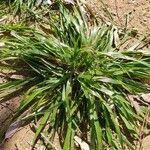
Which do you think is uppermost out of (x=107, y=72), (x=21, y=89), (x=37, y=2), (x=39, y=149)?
(x=37, y=2)

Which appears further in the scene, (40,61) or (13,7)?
(13,7)

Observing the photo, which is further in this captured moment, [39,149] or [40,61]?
[40,61]

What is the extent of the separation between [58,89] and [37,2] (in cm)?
101

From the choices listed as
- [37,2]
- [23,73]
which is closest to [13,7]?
[37,2]

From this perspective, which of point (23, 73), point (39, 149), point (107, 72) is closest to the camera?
point (39, 149)

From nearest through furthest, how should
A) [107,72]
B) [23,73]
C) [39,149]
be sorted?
[39,149], [107,72], [23,73]

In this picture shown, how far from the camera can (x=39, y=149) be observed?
9.60 ft

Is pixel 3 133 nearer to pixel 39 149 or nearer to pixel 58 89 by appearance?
pixel 39 149

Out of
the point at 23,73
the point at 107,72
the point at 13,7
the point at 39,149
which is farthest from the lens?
the point at 13,7

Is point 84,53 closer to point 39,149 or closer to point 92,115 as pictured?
point 92,115

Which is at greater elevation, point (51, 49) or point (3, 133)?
point (51, 49)

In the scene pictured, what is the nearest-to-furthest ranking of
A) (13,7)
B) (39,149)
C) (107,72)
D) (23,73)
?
1. (39,149)
2. (107,72)
3. (23,73)
4. (13,7)

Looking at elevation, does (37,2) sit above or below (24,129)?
above

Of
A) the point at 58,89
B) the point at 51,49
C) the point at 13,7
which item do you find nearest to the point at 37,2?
the point at 13,7
